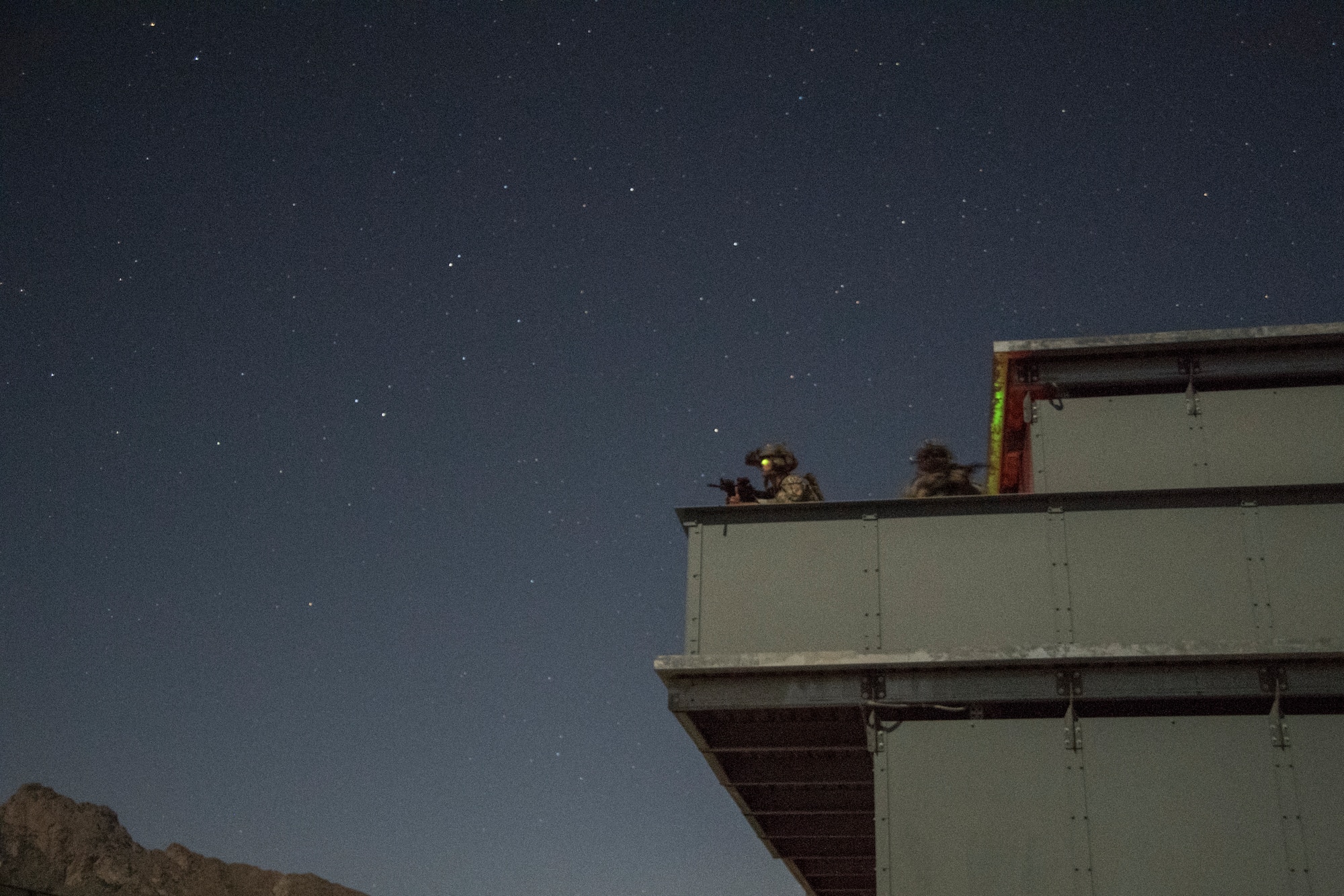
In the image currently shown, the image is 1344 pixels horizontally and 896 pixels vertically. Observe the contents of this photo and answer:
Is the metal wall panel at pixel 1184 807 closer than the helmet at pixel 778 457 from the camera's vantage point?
Yes

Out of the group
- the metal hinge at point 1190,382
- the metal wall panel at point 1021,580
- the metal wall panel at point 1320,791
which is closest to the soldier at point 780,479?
the metal wall panel at point 1021,580

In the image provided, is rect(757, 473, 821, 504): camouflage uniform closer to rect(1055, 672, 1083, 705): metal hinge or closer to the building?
the building

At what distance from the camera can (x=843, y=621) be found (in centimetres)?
1006

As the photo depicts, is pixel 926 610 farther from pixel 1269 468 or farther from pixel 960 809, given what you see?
pixel 1269 468

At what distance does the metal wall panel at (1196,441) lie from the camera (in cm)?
1069

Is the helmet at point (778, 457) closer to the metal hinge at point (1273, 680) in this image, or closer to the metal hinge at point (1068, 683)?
the metal hinge at point (1068, 683)

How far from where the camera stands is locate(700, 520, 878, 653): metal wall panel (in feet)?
33.1

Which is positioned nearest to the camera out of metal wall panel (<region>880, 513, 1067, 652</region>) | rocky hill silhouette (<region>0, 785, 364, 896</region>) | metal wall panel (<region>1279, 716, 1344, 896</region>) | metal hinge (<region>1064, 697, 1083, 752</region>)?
metal wall panel (<region>1279, 716, 1344, 896</region>)

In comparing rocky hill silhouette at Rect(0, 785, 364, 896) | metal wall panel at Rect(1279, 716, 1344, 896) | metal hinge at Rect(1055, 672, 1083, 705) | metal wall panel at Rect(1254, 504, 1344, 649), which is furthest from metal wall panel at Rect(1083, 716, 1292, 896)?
rocky hill silhouette at Rect(0, 785, 364, 896)

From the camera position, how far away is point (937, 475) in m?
11.2

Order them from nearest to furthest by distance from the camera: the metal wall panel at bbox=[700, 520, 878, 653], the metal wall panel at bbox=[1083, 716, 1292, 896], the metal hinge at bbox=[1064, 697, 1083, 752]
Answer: the metal wall panel at bbox=[1083, 716, 1292, 896], the metal hinge at bbox=[1064, 697, 1083, 752], the metal wall panel at bbox=[700, 520, 878, 653]

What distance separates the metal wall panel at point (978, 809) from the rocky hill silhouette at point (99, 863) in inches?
4163

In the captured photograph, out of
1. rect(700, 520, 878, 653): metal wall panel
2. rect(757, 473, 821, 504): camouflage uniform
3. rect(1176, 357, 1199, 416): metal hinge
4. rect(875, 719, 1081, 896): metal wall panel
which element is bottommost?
rect(875, 719, 1081, 896): metal wall panel

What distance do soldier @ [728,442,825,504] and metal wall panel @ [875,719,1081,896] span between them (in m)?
2.52
